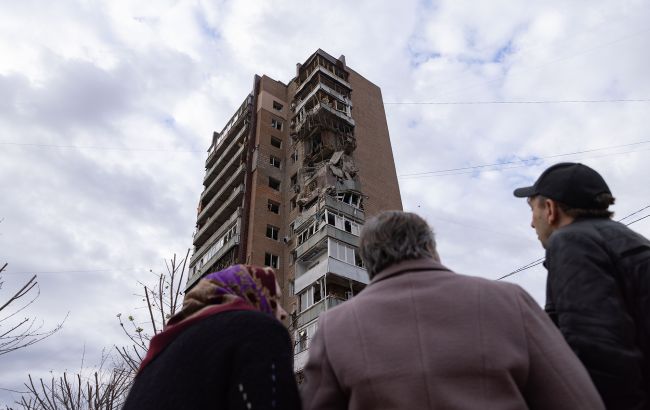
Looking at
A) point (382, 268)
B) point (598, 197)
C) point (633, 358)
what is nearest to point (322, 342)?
point (382, 268)

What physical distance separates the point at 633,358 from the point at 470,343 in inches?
23.2

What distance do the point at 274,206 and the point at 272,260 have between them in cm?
449

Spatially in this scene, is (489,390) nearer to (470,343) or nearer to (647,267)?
(470,343)

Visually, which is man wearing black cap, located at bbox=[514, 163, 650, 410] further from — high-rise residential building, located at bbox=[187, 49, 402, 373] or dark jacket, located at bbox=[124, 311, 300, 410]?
high-rise residential building, located at bbox=[187, 49, 402, 373]

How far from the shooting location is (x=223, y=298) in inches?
77.5

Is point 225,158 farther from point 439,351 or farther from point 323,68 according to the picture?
point 439,351

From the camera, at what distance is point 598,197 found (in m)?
2.12

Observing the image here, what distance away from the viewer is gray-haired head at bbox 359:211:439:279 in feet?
6.28

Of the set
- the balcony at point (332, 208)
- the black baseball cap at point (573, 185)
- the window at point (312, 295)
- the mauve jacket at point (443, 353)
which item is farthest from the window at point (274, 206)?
the mauve jacket at point (443, 353)

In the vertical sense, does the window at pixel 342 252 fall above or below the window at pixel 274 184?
below

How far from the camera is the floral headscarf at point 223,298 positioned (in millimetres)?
1905

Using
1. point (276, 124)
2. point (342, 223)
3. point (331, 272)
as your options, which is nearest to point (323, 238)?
point (342, 223)

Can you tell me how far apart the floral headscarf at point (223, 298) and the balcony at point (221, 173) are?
110 feet

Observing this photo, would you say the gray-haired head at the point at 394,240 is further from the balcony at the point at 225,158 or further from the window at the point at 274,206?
the balcony at the point at 225,158
